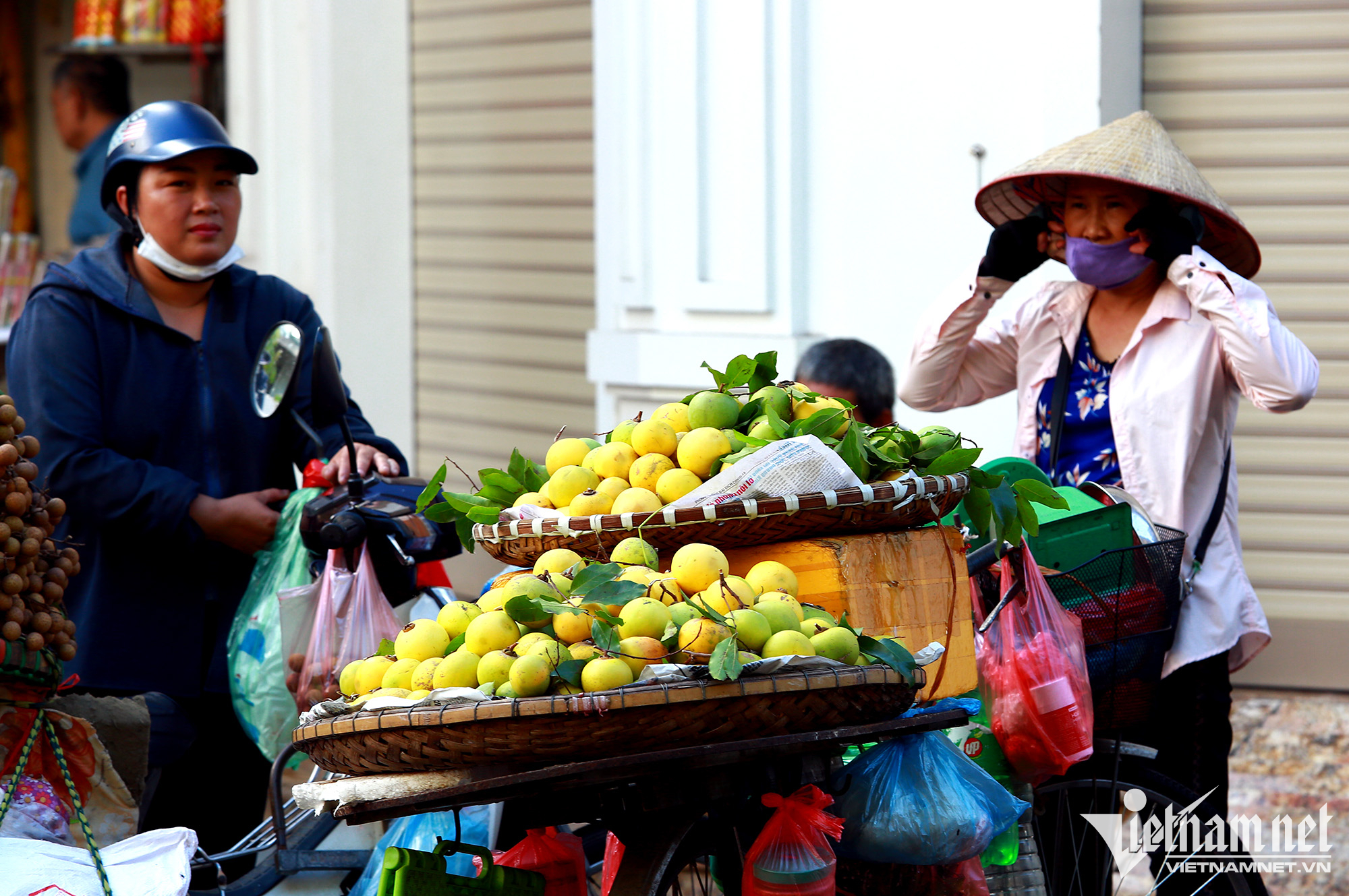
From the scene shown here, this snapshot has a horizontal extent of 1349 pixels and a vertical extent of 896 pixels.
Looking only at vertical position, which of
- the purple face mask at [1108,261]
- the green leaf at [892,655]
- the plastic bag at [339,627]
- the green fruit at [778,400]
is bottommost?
the plastic bag at [339,627]

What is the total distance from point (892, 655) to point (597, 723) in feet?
1.56

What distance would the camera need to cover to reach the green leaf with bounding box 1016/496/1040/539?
8.80 feet

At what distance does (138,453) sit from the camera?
348cm

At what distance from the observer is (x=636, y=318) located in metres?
5.84

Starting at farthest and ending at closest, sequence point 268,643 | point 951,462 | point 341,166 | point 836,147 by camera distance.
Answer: point 341,166
point 836,147
point 268,643
point 951,462

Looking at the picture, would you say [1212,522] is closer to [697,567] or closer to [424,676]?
[697,567]

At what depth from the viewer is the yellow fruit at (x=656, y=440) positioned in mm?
2510

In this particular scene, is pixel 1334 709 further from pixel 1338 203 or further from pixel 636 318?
pixel 636 318

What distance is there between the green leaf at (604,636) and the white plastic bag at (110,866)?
2.68 feet

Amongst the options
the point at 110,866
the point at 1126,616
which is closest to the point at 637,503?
the point at 110,866

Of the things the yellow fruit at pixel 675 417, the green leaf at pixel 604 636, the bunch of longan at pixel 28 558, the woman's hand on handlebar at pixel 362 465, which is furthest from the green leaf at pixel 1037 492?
the bunch of longan at pixel 28 558

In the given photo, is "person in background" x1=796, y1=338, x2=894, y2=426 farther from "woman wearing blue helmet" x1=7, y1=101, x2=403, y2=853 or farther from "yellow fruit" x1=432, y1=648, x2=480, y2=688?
"yellow fruit" x1=432, y1=648, x2=480, y2=688

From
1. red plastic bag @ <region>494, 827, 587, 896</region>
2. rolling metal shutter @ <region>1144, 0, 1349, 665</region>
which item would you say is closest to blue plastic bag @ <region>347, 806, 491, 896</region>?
red plastic bag @ <region>494, 827, 587, 896</region>

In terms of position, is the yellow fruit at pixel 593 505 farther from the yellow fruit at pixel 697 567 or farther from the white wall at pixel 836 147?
the white wall at pixel 836 147
